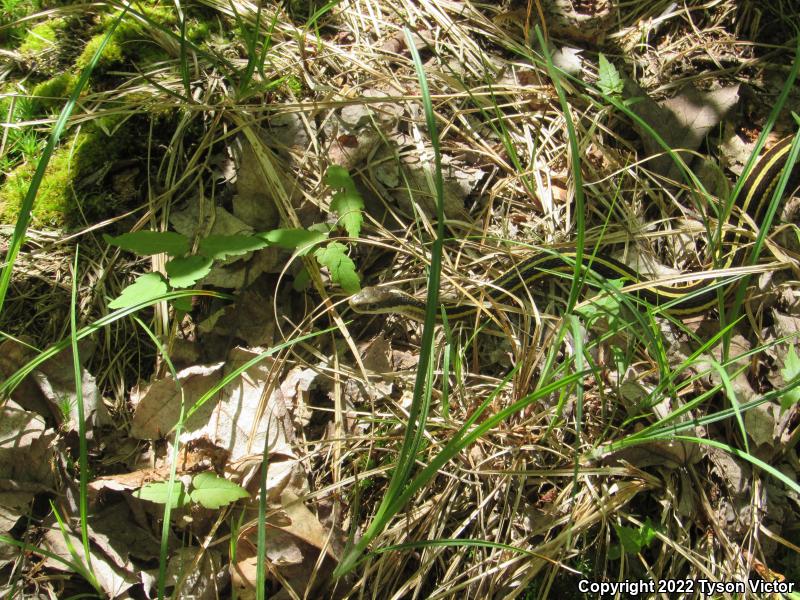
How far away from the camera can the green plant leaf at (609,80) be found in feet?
8.64

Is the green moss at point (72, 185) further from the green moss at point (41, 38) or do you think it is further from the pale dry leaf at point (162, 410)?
the pale dry leaf at point (162, 410)

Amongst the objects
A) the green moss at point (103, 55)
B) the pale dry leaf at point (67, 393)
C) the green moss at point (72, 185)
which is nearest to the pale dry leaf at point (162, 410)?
the pale dry leaf at point (67, 393)

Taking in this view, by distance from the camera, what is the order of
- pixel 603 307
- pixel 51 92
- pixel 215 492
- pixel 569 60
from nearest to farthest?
pixel 215 492, pixel 603 307, pixel 51 92, pixel 569 60

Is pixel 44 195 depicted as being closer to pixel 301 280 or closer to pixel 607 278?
pixel 301 280

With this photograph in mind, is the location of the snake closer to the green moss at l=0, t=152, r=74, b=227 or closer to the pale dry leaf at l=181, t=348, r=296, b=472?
the pale dry leaf at l=181, t=348, r=296, b=472

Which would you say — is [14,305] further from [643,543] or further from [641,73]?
[641,73]

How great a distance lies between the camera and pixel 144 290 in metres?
1.89

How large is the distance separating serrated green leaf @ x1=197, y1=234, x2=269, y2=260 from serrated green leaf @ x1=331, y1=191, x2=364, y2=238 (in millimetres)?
308

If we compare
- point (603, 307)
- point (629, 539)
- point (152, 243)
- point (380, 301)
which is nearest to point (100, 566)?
point (152, 243)

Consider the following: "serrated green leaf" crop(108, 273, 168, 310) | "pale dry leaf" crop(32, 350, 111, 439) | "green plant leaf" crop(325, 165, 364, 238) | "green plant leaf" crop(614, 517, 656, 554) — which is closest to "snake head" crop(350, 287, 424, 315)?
"green plant leaf" crop(325, 165, 364, 238)

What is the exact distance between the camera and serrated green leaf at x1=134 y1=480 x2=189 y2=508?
1.71 m

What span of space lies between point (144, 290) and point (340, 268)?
0.64m

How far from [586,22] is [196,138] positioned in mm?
1891

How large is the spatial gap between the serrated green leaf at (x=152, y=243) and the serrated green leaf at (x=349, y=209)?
55 centimetres
